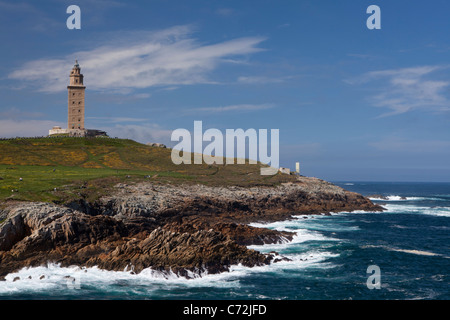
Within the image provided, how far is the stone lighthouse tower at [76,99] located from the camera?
150 m

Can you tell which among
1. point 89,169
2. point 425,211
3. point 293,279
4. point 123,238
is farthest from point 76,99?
point 293,279

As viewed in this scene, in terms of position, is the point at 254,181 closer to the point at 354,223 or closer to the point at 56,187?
the point at 354,223

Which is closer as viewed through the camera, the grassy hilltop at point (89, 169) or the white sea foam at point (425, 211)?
the grassy hilltop at point (89, 169)

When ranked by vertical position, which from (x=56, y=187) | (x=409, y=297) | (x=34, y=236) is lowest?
(x=409, y=297)

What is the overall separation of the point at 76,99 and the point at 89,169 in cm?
5794

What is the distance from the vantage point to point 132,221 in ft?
191

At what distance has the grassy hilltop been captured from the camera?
218 ft

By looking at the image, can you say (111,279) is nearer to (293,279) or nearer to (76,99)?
(293,279)

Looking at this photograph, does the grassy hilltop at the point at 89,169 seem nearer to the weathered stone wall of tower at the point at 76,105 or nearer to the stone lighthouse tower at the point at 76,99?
the stone lighthouse tower at the point at 76,99

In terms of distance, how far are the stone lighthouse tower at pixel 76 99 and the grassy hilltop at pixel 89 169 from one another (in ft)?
41.4
